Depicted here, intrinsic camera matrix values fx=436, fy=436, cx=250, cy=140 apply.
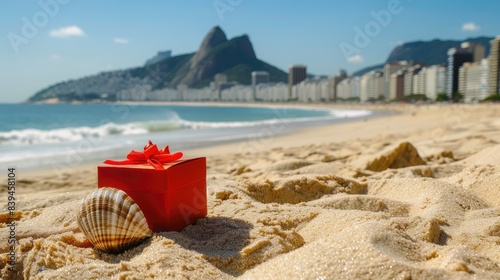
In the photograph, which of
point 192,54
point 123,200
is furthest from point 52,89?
point 123,200

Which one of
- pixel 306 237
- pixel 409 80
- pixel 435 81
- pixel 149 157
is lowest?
pixel 306 237

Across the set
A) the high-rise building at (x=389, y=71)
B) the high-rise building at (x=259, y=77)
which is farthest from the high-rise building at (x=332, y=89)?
the high-rise building at (x=259, y=77)

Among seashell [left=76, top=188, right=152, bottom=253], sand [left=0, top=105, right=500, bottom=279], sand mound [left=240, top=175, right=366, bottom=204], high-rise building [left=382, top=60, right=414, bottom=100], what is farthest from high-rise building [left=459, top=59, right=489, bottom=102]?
seashell [left=76, top=188, right=152, bottom=253]

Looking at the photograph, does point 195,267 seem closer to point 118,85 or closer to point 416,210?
point 416,210

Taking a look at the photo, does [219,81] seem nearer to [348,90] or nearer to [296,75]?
[296,75]

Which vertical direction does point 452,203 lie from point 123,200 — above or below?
below

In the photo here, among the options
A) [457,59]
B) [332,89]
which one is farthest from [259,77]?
[457,59]

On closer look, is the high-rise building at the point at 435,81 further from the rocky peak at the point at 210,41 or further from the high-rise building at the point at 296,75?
the rocky peak at the point at 210,41
